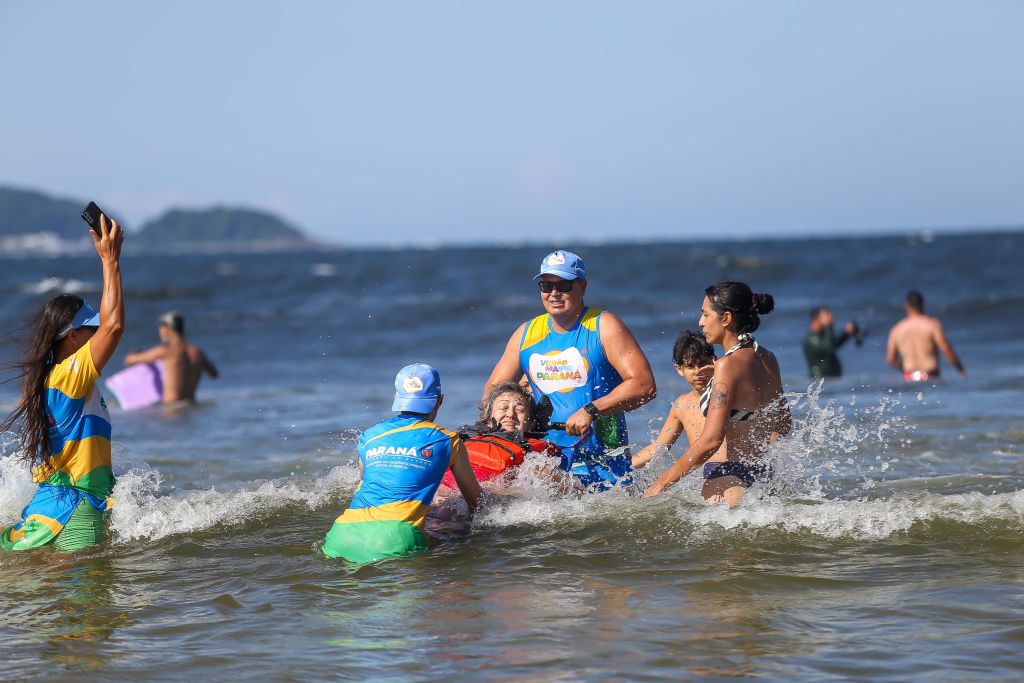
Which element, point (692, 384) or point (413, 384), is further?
point (692, 384)

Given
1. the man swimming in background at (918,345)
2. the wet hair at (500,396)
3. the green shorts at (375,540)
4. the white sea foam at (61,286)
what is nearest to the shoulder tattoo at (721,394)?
the wet hair at (500,396)

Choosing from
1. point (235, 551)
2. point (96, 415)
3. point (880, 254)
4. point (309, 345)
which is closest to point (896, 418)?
Answer: point (235, 551)

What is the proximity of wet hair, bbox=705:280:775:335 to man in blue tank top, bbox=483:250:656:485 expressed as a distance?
2.58 ft

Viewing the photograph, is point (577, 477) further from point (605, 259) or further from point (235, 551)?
point (605, 259)

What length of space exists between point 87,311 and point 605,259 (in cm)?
4444

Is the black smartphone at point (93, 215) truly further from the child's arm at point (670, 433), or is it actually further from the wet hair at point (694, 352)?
the child's arm at point (670, 433)

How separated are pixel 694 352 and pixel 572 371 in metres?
0.76

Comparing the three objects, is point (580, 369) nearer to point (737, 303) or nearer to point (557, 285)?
point (557, 285)

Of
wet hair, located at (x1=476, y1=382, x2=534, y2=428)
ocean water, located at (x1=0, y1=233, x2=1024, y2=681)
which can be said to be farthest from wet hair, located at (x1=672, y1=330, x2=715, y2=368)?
wet hair, located at (x1=476, y1=382, x2=534, y2=428)

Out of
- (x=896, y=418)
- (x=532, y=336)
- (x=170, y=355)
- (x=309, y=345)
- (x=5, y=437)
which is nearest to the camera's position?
(x=532, y=336)

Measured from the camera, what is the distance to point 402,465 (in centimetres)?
576

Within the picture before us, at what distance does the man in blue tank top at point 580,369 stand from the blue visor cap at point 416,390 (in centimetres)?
114

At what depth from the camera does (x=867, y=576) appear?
5.75 meters

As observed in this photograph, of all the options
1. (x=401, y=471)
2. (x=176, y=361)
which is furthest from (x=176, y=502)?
(x=176, y=361)
